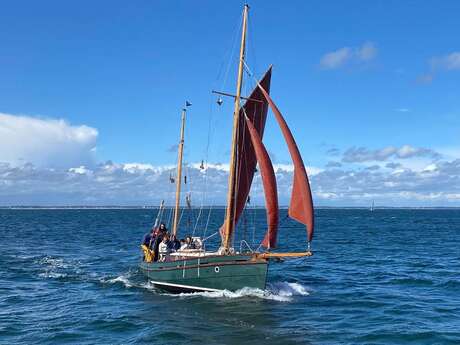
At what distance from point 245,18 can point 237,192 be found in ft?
31.0

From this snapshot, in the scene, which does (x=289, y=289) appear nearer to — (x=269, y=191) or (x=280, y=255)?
(x=280, y=255)

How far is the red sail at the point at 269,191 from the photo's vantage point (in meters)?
25.2

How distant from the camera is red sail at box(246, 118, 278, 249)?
25.2m

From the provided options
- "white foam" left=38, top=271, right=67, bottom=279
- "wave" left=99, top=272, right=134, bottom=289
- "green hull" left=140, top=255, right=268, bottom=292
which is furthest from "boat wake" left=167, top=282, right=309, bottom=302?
"white foam" left=38, top=271, right=67, bottom=279

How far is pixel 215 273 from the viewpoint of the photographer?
26.4 meters

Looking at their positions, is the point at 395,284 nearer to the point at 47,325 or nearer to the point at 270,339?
the point at 270,339

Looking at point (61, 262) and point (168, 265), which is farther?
point (61, 262)

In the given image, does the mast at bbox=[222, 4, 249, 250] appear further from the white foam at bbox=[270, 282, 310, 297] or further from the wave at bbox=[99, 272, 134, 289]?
the wave at bbox=[99, 272, 134, 289]

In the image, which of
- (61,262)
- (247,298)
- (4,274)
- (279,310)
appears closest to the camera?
(279,310)

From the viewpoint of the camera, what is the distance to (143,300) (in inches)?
1055

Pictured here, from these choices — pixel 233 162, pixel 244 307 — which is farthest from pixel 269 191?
pixel 244 307

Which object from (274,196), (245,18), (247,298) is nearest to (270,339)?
(247,298)

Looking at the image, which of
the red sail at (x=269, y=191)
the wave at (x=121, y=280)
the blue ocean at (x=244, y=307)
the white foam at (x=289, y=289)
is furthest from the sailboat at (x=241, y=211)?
the white foam at (x=289, y=289)

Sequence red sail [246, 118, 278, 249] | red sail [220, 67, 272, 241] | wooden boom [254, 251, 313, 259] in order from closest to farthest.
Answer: wooden boom [254, 251, 313, 259], red sail [246, 118, 278, 249], red sail [220, 67, 272, 241]
